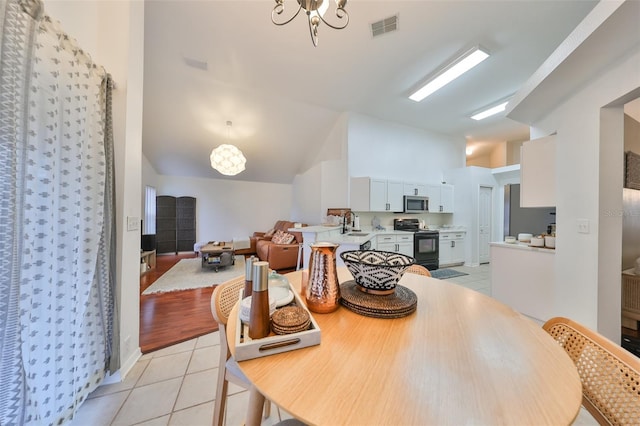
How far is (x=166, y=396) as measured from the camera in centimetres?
→ 145

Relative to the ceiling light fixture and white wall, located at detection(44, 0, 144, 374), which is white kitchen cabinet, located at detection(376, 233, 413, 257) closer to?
the ceiling light fixture

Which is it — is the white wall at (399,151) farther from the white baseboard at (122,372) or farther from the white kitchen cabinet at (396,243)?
the white baseboard at (122,372)

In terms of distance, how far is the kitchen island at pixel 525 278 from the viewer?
89.2 inches

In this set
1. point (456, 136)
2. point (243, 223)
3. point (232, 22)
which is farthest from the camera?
point (243, 223)

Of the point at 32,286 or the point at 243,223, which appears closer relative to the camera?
the point at 32,286

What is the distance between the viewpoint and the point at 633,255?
230 cm

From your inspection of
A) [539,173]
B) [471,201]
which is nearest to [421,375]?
[539,173]

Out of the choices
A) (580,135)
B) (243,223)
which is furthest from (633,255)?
(243,223)

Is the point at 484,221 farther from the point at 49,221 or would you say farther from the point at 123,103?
the point at 49,221

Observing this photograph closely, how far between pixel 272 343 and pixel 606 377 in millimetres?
1056

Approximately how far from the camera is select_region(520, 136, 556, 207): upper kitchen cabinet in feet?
7.66

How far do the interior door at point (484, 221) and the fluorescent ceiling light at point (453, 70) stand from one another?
3.13 m

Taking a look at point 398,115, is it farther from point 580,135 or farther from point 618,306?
point 618,306

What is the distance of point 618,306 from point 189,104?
621 cm
